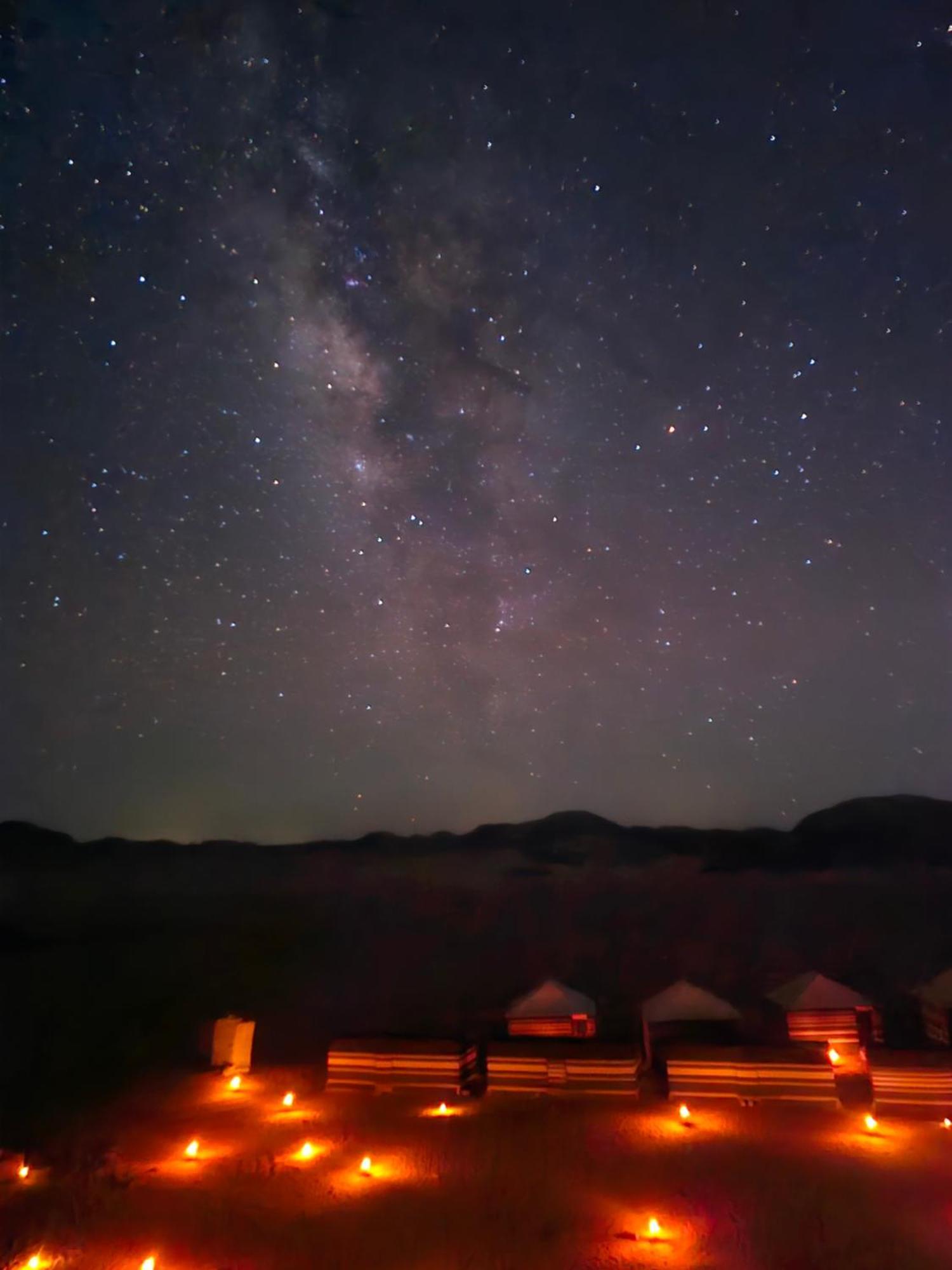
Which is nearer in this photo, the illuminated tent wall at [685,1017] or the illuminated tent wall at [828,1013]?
the illuminated tent wall at [685,1017]

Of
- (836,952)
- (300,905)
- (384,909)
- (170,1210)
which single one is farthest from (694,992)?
(300,905)

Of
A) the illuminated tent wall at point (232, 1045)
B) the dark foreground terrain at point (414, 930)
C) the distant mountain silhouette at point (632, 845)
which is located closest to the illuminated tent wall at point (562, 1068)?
the dark foreground terrain at point (414, 930)

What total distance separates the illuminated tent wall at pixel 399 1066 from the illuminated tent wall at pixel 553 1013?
3.24 meters

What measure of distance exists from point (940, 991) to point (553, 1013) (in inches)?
298

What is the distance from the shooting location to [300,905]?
40.3 meters

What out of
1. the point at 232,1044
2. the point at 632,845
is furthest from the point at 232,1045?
the point at 632,845

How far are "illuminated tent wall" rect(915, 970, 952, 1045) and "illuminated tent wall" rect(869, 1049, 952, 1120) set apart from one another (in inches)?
162

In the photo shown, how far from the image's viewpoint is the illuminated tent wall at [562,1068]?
504 inches

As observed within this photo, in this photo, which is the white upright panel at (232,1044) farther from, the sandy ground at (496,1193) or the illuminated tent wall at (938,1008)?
the illuminated tent wall at (938,1008)

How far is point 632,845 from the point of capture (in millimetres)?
56406

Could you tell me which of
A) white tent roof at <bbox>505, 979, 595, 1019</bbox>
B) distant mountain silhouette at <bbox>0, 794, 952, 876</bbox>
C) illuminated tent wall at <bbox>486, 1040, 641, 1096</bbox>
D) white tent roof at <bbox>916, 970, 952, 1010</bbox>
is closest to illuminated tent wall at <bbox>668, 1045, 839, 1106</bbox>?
illuminated tent wall at <bbox>486, 1040, 641, 1096</bbox>

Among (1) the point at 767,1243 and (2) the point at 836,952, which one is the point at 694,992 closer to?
(1) the point at 767,1243

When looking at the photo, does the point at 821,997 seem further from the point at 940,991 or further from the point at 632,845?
the point at 632,845

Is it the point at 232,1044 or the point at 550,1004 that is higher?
the point at 550,1004
